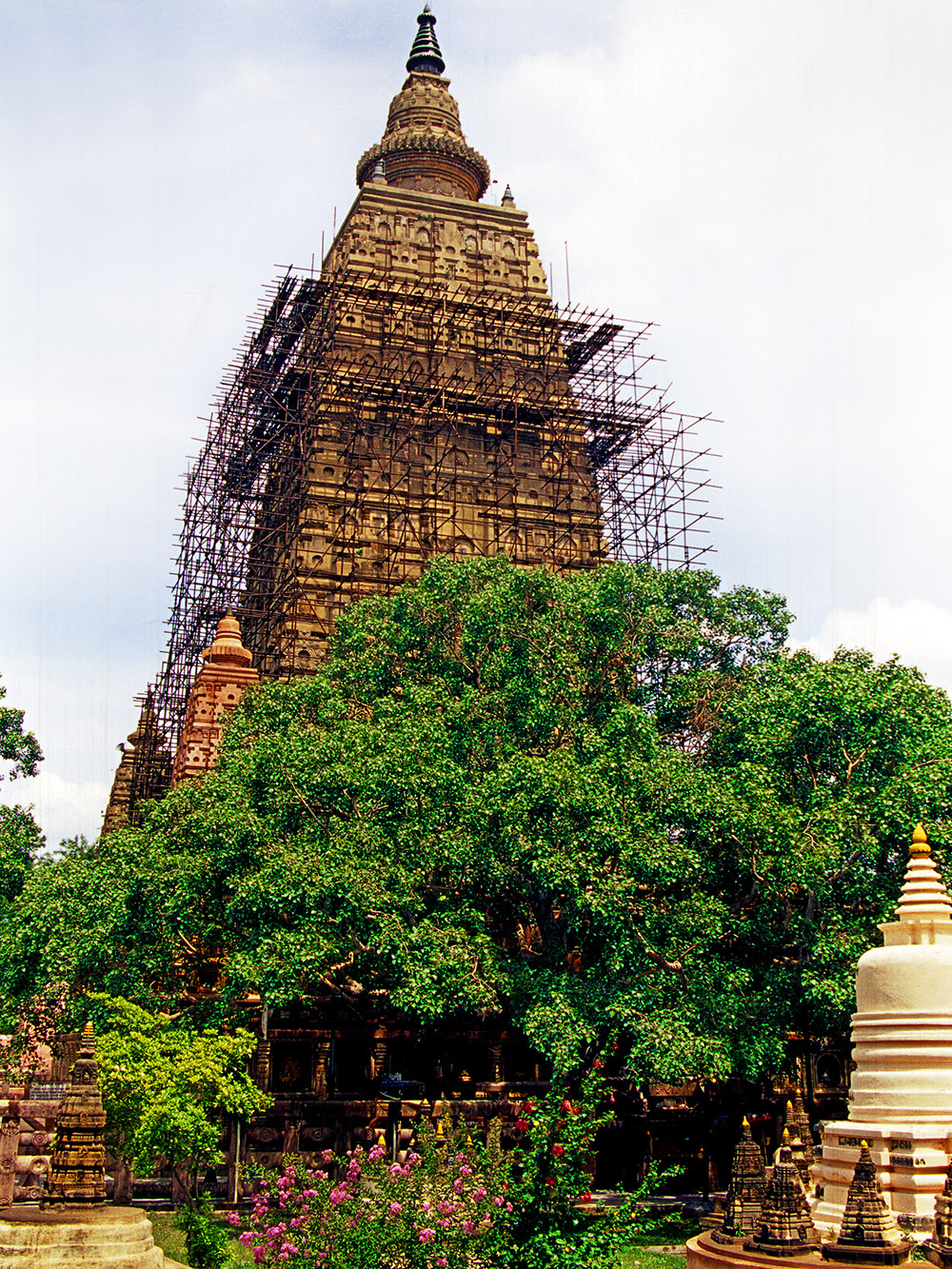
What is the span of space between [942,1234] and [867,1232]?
88cm

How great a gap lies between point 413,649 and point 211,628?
54.8 ft

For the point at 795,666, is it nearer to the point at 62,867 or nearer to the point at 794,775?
the point at 794,775

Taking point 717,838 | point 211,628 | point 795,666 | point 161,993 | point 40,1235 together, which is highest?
point 211,628

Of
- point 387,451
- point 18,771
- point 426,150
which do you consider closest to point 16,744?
point 18,771

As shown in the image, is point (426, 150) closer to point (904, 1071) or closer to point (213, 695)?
point (213, 695)

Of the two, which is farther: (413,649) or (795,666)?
(413,649)

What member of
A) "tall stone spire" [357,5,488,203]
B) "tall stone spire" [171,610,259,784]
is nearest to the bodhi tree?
"tall stone spire" [171,610,259,784]

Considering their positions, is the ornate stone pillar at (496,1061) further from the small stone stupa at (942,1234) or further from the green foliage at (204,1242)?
the small stone stupa at (942,1234)

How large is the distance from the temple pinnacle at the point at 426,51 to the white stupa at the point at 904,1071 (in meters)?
52.9

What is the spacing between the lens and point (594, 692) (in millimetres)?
29547

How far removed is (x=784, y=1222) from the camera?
1494cm

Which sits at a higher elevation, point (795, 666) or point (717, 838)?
point (795, 666)

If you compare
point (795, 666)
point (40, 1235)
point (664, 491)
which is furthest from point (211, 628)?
point (40, 1235)

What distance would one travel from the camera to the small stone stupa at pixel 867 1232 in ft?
Result: 46.1
